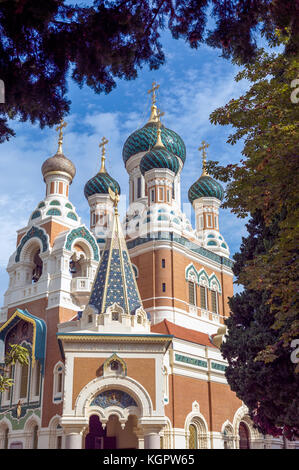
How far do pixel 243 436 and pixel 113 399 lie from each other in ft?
30.9

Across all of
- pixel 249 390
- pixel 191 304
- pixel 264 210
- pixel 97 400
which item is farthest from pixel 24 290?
pixel 264 210

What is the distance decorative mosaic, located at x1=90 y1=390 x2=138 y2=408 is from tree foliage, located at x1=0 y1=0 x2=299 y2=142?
10.9m

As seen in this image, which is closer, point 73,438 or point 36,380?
point 73,438

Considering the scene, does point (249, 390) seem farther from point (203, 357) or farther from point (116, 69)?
point (203, 357)

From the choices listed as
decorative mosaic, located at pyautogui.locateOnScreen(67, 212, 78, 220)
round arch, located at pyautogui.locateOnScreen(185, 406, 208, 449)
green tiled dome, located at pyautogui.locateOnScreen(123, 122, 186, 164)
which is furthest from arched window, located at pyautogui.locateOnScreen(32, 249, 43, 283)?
round arch, located at pyautogui.locateOnScreen(185, 406, 208, 449)

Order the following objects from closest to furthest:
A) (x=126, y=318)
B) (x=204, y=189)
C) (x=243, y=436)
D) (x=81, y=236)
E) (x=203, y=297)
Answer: (x=126, y=318) < (x=243, y=436) < (x=81, y=236) < (x=203, y=297) < (x=204, y=189)

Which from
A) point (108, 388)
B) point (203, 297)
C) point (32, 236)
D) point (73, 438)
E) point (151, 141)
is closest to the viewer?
point (73, 438)

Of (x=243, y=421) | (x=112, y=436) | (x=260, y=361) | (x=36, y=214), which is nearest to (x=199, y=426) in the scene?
(x=243, y=421)

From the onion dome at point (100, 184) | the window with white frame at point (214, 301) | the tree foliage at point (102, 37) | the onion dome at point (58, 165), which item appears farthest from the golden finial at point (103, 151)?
the tree foliage at point (102, 37)

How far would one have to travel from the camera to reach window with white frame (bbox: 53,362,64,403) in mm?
19219

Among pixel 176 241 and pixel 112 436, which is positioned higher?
pixel 176 241

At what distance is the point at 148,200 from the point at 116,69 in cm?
2121

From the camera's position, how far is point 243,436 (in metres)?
21.4

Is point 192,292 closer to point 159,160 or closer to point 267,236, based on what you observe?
point 159,160
